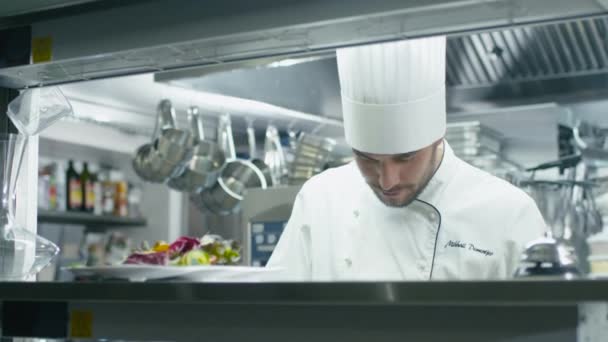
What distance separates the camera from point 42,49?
A: 1486mm

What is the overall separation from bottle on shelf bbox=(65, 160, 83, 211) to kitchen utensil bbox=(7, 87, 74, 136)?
3173mm

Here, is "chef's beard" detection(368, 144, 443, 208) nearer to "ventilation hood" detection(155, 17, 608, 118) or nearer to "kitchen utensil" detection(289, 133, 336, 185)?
"ventilation hood" detection(155, 17, 608, 118)

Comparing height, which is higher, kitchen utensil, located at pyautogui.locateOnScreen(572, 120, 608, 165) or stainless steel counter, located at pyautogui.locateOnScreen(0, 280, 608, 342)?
kitchen utensil, located at pyautogui.locateOnScreen(572, 120, 608, 165)

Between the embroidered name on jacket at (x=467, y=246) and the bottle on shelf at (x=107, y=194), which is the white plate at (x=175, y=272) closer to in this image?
the embroidered name on jacket at (x=467, y=246)

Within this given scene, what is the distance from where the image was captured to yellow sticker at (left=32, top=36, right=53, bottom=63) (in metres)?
1.47

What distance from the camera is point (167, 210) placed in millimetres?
5133

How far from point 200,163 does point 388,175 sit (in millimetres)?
2109

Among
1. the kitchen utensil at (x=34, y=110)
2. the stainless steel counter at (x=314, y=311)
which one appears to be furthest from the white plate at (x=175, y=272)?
the kitchen utensil at (x=34, y=110)

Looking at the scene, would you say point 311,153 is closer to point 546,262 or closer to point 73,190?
point 73,190

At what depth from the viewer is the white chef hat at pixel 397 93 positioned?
69.4 inches

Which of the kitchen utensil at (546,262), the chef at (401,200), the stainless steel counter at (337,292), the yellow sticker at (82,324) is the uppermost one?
the chef at (401,200)

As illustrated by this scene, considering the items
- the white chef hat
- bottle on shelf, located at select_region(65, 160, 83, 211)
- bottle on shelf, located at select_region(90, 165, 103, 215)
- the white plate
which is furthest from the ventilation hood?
bottle on shelf, located at select_region(90, 165, 103, 215)

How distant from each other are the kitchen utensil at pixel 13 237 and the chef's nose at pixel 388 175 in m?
0.71

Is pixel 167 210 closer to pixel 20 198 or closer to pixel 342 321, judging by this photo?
pixel 20 198
